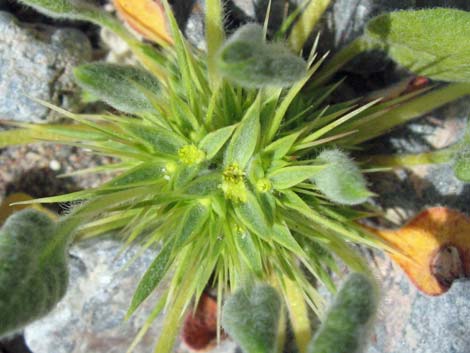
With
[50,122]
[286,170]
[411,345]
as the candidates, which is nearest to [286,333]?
[411,345]

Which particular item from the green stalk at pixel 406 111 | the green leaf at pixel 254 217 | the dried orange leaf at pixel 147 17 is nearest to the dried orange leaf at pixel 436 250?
the green stalk at pixel 406 111

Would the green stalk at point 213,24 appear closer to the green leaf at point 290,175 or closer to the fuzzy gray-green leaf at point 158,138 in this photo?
the fuzzy gray-green leaf at point 158,138

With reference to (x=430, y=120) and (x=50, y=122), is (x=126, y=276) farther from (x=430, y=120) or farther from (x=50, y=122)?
(x=430, y=120)

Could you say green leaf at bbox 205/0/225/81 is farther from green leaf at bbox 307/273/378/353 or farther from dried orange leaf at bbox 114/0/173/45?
green leaf at bbox 307/273/378/353

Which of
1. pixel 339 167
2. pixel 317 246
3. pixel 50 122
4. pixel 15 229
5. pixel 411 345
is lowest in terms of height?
pixel 411 345

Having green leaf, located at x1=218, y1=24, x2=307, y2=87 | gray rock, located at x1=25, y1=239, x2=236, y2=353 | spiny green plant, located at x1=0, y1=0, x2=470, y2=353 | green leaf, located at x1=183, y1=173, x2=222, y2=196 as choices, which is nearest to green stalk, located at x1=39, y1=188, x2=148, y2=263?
spiny green plant, located at x1=0, y1=0, x2=470, y2=353

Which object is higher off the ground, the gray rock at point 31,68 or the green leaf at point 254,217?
the gray rock at point 31,68
